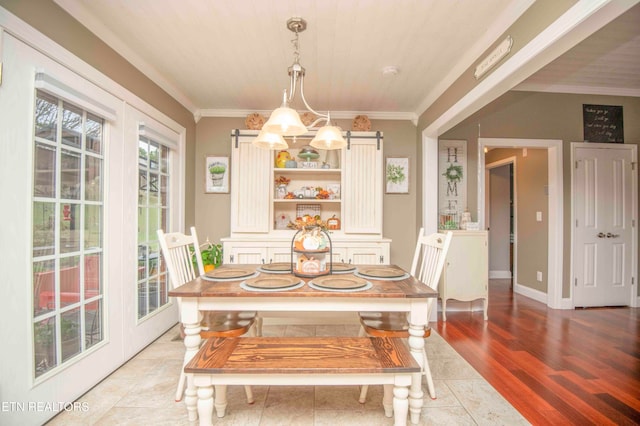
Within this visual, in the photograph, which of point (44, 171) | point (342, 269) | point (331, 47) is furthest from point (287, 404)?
point (331, 47)

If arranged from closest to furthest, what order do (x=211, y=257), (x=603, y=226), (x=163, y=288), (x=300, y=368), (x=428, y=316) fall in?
(x=300, y=368)
(x=428, y=316)
(x=163, y=288)
(x=211, y=257)
(x=603, y=226)

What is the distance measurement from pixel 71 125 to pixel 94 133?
209mm

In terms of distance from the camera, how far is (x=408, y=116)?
12.5 feet

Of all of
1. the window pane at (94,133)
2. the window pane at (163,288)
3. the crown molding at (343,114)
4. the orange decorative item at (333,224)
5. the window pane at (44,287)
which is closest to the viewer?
the window pane at (44,287)

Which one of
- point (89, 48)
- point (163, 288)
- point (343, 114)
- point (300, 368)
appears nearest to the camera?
point (300, 368)

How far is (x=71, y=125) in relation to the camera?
6.36 ft

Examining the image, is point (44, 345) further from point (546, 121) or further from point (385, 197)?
point (546, 121)

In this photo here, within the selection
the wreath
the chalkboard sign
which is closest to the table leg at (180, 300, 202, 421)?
the wreath

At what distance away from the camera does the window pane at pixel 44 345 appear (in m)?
1.65

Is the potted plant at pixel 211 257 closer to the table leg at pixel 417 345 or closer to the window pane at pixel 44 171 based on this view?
the window pane at pixel 44 171

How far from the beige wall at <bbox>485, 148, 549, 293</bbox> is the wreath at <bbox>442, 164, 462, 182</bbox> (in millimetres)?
1367

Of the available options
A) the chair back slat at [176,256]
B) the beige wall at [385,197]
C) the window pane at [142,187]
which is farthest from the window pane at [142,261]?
the beige wall at [385,197]

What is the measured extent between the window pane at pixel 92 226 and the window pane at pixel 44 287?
316mm

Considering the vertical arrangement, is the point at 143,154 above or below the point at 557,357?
above
